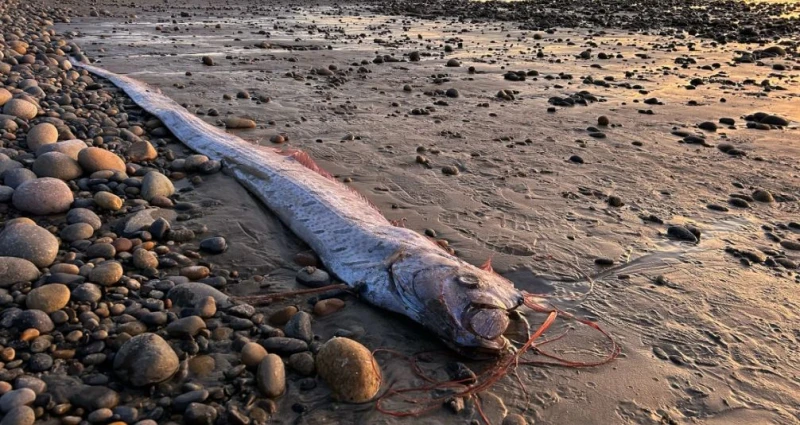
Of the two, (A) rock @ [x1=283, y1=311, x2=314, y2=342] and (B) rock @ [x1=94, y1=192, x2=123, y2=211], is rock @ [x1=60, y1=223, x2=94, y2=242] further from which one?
(A) rock @ [x1=283, y1=311, x2=314, y2=342]

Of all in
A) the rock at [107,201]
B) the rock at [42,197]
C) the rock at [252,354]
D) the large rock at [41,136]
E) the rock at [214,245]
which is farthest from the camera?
the large rock at [41,136]

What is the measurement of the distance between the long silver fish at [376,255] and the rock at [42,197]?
5.64 ft

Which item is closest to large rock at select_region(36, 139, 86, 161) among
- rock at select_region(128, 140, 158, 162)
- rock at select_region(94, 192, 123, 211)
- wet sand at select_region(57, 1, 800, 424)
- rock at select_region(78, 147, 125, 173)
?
rock at select_region(78, 147, 125, 173)

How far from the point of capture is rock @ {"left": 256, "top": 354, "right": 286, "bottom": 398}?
10.5 ft

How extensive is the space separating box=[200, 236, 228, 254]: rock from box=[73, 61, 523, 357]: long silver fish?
0.69 meters

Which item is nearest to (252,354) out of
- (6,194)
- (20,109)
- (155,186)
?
(155,186)

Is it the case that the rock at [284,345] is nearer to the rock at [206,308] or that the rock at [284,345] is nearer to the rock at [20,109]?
the rock at [206,308]

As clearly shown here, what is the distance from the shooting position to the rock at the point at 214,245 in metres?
4.79

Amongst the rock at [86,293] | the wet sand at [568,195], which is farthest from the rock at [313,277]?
the rock at [86,293]

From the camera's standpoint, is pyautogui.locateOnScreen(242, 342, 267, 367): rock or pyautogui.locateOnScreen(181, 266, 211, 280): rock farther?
pyautogui.locateOnScreen(181, 266, 211, 280): rock

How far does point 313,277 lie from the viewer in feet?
14.6

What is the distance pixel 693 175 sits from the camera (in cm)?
664

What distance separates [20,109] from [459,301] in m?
6.91

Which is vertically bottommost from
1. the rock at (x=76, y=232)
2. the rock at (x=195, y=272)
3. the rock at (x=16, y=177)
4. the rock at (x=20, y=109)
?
the rock at (x=195, y=272)
